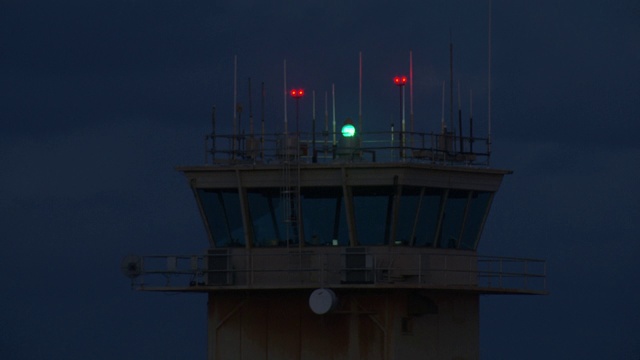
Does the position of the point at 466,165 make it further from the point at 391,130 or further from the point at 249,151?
the point at 249,151

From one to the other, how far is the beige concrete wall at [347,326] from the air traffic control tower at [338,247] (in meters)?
0.04

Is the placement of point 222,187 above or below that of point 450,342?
above

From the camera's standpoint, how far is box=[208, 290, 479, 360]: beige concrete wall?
61.3 metres

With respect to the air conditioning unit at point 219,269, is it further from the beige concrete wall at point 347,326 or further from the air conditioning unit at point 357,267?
the air conditioning unit at point 357,267

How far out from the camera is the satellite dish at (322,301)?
59438 mm

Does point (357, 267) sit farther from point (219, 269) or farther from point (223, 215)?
point (223, 215)

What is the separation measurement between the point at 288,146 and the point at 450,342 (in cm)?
779

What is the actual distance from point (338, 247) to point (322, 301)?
2370 mm

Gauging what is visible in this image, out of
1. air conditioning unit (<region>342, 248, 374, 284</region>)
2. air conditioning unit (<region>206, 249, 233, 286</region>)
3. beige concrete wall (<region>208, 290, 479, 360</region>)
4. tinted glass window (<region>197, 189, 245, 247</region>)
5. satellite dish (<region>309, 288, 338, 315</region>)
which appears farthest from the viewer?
tinted glass window (<region>197, 189, 245, 247</region>)

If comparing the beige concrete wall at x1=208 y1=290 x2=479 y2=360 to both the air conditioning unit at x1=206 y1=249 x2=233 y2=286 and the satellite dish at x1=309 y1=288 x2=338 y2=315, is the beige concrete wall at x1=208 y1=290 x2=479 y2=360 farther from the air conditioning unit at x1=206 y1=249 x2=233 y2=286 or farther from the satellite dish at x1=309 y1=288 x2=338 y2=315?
the satellite dish at x1=309 y1=288 x2=338 y2=315

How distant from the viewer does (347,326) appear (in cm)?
6166

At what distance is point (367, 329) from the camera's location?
201 feet

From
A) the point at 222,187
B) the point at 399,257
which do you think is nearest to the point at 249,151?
the point at 222,187

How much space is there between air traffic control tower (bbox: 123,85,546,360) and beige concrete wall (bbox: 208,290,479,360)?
1.6 inches
